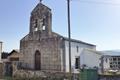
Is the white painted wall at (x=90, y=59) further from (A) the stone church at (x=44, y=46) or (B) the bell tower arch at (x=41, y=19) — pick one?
(B) the bell tower arch at (x=41, y=19)

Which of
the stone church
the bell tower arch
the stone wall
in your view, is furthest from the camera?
the bell tower arch

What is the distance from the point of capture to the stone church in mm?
34125

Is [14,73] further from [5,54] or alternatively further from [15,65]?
[5,54]

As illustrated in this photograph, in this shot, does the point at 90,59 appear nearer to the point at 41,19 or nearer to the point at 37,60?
the point at 37,60

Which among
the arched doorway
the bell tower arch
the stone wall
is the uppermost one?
the bell tower arch

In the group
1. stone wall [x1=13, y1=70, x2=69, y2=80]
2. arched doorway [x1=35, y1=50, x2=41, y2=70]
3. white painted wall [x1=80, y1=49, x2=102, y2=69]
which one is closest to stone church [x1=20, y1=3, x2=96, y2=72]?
arched doorway [x1=35, y1=50, x2=41, y2=70]

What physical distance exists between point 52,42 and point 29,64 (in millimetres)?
5722

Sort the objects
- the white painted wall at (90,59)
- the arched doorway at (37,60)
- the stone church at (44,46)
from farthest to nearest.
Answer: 1. the white painted wall at (90,59)
2. the arched doorway at (37,60)
3. the stone church at (44,46)

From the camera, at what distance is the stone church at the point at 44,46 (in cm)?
3412

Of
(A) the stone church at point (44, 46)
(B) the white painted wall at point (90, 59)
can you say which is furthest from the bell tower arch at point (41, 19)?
(B) the white painted wall at point (90, 59)

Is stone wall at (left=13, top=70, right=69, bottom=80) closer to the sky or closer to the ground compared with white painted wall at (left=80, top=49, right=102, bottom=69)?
closer to the ground

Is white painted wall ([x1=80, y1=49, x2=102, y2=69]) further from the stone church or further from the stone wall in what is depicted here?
the stone wall

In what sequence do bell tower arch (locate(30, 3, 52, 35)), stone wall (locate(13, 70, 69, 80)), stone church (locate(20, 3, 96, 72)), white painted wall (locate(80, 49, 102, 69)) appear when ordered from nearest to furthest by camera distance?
stone wall (locate(13, 70, 69, 80)), stone church (locate(20, 3, 96, 72)), bell tower arch (locate(30, 3, 52, 35)), white painted wall (locate(80, 49, 102, 69))

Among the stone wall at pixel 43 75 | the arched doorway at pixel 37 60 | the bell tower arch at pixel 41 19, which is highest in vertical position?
the bell tower arch at pixel 41 19
